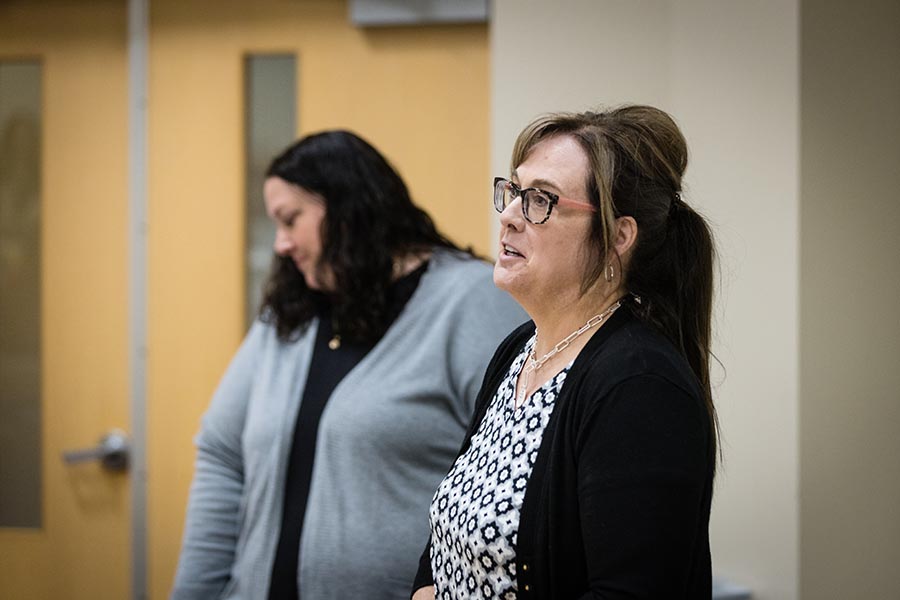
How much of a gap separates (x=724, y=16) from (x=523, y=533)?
1489 mm

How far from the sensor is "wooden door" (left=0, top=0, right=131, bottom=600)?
269 centimetres

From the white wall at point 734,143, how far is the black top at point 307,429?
67 cm

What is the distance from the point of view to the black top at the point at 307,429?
174 cm

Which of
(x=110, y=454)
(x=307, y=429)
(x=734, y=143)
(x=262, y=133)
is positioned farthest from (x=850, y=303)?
(x=110, y=454)

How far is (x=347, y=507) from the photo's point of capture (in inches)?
66.3

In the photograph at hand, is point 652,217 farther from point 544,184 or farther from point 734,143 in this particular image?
point 734,143

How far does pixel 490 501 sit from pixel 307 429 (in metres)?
0.70

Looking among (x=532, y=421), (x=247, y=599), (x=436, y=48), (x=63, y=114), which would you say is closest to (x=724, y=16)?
(x=436, y=48)

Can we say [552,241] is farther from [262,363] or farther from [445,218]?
[445,218]

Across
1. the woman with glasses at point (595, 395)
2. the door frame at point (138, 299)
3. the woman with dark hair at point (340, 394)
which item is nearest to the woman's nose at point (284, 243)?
the woman with dark hair at point (340, 394)

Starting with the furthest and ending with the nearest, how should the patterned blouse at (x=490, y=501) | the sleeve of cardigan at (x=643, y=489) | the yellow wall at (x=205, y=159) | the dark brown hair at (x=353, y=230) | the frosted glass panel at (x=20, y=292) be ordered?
the frosted glass panel at (x=20, y=292), the yellow wall at (x=205, y=159), the dark brown hair at (x=353, y=230), the patterned blouse at (x=490, y=501), the sleeve of cardigan at (x=643, y=489)

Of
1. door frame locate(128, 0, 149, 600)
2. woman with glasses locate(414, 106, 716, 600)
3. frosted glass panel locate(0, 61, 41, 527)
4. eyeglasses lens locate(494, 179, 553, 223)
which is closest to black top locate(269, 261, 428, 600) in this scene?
woman with glasses locate(414, 106, 716, 600)

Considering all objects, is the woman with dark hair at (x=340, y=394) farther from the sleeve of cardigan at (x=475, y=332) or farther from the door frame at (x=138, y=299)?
the door frame at (x=138, y=299)

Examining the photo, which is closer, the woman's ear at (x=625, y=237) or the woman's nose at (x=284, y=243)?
the woman's ear at (x=625, y=237)
